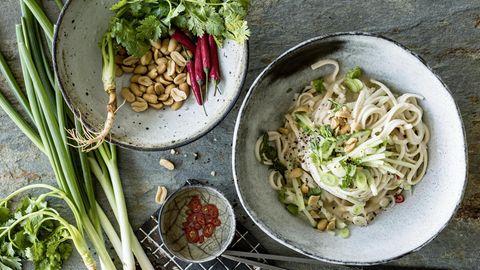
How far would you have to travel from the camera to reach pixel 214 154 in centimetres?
270

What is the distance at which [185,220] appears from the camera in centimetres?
267

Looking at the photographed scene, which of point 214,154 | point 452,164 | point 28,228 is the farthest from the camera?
point 214,154

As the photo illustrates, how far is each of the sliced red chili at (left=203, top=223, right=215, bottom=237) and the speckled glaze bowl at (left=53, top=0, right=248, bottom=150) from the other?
43 centimetres

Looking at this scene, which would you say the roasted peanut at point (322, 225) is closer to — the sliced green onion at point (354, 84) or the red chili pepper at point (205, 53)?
the sliced green onion at point (354, 84)

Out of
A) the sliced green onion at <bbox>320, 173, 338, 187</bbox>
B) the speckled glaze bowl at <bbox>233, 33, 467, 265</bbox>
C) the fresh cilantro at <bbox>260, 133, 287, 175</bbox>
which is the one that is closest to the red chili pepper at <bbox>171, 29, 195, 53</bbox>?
the speckled glaze bowl at <bbox>233, 33, 467, 265</bbox>

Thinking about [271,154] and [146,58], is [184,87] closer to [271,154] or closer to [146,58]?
[146,58]

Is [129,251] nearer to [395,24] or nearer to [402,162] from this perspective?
[402,162]

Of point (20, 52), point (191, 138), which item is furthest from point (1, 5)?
point (191, 138)

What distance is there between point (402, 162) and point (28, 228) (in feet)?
4.93

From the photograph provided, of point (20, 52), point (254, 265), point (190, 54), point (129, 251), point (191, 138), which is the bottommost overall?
point (254, 265)

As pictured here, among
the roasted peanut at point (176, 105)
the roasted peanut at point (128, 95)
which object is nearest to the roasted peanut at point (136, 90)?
the roasted peanut at point (128, 95)

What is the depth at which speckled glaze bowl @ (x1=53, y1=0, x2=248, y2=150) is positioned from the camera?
2354 millimetres

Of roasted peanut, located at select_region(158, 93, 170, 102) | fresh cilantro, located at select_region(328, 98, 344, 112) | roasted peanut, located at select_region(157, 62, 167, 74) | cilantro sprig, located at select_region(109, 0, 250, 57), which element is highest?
cilantro sprig, located at select_region(109, 0, 250, 57)

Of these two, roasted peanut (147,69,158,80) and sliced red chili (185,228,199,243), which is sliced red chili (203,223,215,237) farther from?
roasted peanut (147,69,158,80)
